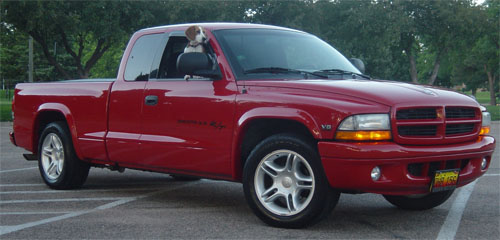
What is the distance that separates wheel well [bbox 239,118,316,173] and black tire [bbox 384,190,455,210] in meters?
1.44

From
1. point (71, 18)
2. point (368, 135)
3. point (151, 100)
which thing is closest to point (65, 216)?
point (151, 100)

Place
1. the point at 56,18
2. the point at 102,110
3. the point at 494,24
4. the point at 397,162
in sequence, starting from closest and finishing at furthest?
the point at 397,162 → the point at 102,110 → the point at 56,18 → the point at 494,24

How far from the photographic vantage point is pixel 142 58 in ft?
22.3

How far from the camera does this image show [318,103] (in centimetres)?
495

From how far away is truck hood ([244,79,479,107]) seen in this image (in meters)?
4.89

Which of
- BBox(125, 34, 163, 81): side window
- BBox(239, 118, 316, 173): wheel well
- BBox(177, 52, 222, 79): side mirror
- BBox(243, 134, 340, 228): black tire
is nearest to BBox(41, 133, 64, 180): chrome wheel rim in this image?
BBox(125, 34, 163, 81): side window

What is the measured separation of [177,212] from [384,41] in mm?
31386

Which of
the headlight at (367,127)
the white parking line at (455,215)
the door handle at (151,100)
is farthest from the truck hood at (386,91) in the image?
the door handle at (151,100)

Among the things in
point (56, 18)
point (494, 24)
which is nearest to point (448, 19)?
point (494, 24)

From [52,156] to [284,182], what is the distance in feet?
12.0

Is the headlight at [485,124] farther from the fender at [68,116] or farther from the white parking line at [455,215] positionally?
the fender at [68,116]

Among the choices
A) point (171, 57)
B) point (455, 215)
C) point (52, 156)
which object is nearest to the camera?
point (455, 215)

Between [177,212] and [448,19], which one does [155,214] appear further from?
[448,19]

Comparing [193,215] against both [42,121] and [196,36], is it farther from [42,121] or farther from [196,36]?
[42,121]
